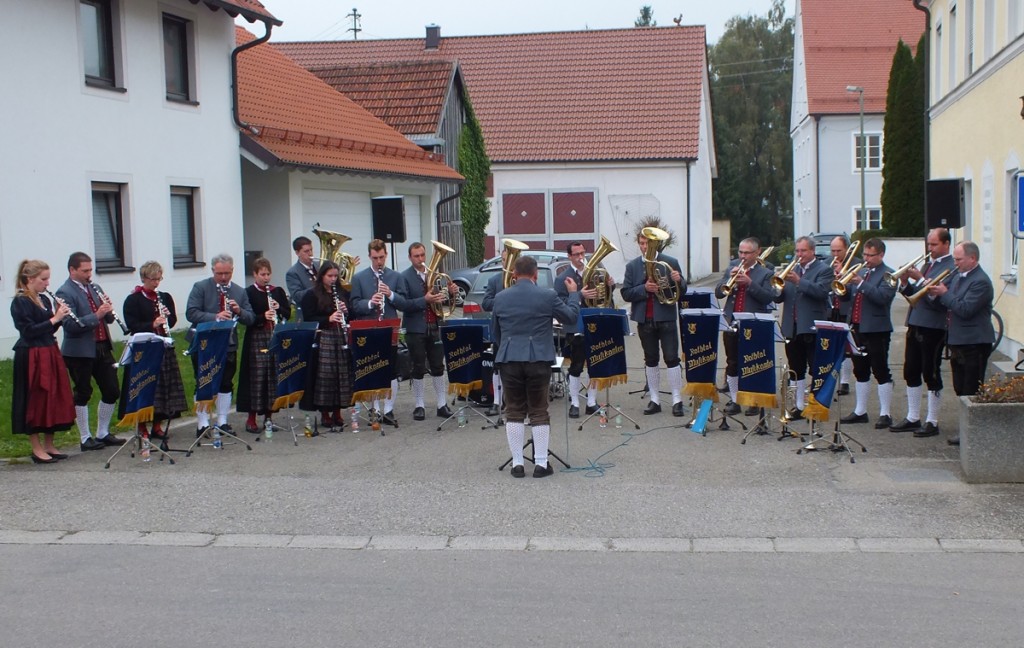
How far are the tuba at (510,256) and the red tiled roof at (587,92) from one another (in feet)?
95.9

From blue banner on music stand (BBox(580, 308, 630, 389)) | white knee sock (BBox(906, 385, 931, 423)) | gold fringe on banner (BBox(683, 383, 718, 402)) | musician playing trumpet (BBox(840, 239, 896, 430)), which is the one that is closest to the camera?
white knee sock (BBox(906, 385, 931, 423))

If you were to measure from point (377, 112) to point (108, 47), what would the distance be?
12504 millimetres

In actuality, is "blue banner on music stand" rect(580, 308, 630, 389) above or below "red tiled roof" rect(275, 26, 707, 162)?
below

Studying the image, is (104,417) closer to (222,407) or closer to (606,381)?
(222,407)

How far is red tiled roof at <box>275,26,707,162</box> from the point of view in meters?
40.3

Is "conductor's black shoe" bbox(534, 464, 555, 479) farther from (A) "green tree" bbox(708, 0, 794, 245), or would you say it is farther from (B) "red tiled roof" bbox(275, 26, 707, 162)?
(A) "green tree" bbox(708, 0, 794, 245)

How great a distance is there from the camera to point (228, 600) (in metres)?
6.25

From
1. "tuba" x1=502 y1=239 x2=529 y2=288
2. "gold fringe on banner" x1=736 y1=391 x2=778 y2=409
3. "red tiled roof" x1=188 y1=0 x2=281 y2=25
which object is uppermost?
"red tiled roof" x1=188 y1=0 x2=281 y2=25

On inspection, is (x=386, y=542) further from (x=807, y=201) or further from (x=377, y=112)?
(x=807, y=201)

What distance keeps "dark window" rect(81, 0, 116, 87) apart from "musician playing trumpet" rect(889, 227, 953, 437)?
1241cm

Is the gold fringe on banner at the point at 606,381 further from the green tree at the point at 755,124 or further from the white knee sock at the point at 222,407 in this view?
the green tree at the point at 755,124

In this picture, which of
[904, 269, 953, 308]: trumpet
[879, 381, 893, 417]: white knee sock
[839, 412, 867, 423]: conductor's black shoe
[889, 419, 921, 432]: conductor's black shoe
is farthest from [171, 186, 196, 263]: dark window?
[904, 269, 953, 308]: trumpet

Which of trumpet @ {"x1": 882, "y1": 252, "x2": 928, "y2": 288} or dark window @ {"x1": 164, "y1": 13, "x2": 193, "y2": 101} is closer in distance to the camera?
trumpet @ {"x1": 882, "y1": 252, "x2": 928, "y2": 288}

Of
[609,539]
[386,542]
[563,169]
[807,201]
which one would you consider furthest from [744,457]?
[807,201]
